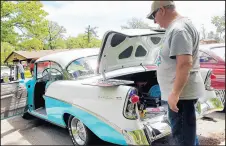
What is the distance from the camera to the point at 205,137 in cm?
323

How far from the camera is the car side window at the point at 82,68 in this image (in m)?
3.39

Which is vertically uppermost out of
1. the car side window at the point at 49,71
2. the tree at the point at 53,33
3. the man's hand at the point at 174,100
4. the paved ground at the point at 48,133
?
the tree at the point at 53,33

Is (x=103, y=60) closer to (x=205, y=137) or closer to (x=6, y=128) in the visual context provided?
(x=205, y=137)

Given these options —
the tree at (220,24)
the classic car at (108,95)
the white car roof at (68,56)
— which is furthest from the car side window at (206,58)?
the tree at (220,24)

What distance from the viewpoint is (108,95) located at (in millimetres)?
2471

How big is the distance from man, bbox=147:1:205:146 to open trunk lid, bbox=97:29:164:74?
121 cm

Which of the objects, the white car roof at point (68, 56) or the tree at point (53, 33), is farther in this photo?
the tree at point (53, 33)

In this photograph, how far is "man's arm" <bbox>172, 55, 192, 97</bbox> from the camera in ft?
5.10

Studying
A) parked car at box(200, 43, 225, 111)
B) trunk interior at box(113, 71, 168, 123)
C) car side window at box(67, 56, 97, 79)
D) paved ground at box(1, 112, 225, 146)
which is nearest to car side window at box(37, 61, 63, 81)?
car side window at box(67, 56, 97, 79)

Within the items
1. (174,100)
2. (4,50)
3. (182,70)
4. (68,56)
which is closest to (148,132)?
(174,100)

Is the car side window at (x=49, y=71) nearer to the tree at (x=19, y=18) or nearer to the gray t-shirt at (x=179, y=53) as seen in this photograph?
the gray t-shirt at (x=179, y=53)

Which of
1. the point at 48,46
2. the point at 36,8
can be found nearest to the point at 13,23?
the point at 36,8

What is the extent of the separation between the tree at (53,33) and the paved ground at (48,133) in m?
13.6

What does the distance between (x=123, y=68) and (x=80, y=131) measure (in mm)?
1064
